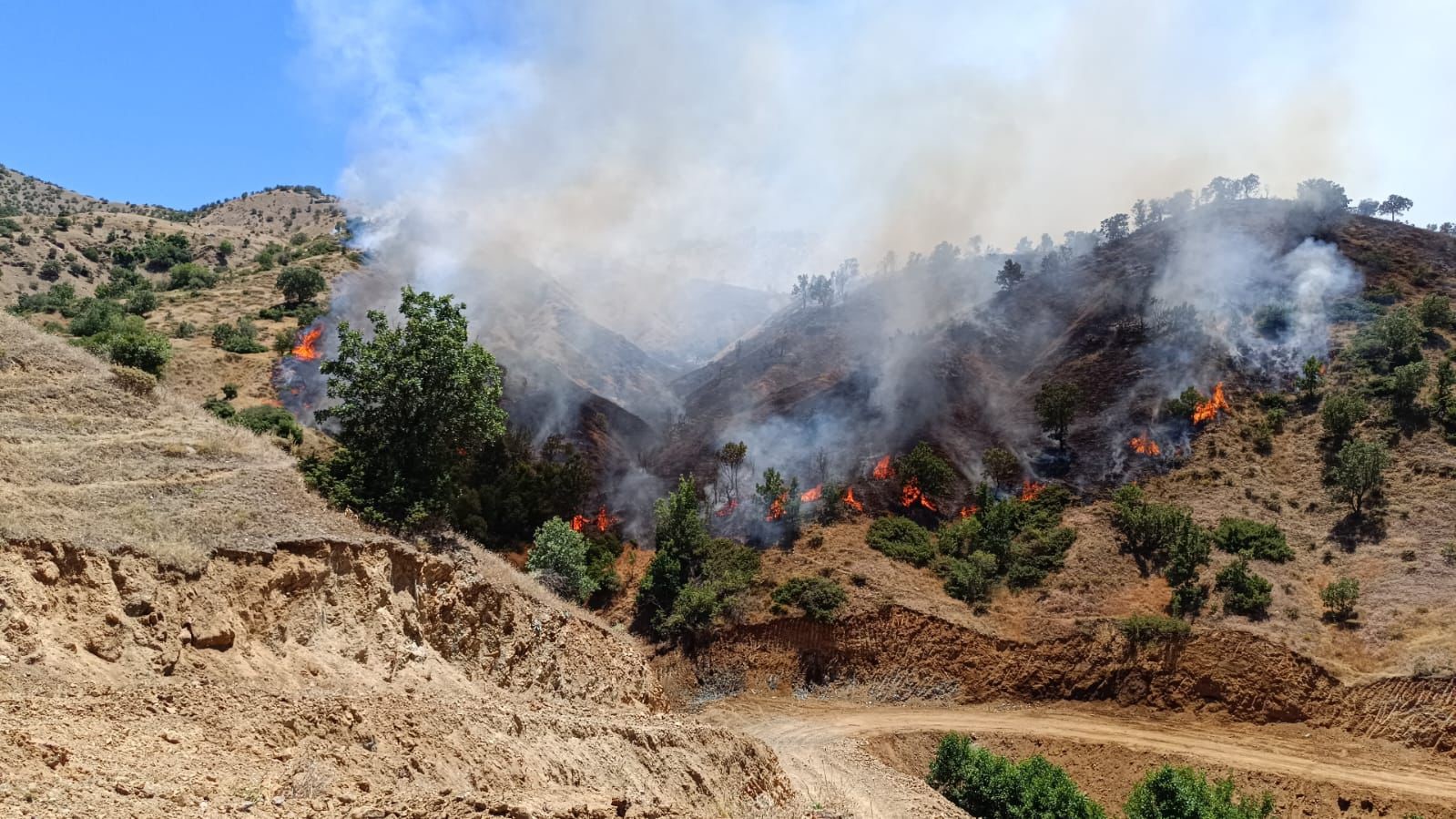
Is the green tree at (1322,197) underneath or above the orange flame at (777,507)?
above

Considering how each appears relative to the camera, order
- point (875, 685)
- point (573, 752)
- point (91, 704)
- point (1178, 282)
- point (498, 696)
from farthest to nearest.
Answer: point (1178, 282) → point (875, 685) → point (498, 696) → point (573, 752) → point (91, 704)

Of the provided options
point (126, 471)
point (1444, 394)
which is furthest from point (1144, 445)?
point (126, 471)

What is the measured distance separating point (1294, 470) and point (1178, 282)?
2797 centimetres

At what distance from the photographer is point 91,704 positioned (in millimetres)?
11023

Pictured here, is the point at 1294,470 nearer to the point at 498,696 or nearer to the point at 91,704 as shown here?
the point at 498,696

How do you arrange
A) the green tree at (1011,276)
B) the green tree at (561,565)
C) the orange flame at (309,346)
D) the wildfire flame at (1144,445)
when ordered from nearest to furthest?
1. the green tree at (561,565)
2. the wildfire flame at (1144,445)
3. the orange flame at (309,346)
4. the green tree at (1011,276)

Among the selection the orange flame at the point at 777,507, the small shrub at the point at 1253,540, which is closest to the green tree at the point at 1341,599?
the small shrub at the point at 1253,540

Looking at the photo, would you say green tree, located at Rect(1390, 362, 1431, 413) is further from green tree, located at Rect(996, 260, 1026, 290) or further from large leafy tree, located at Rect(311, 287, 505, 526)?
large leafy tree, located at Rect(311, 287, 505, 526)

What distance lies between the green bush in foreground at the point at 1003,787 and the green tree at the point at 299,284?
60.3 metres

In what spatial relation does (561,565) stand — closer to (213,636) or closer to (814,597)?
(814,597)

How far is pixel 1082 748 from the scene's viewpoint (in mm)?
32719

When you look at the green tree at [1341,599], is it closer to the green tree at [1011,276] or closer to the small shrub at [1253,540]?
the small shrub at [1253,540]

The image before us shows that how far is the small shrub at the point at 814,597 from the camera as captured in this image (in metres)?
39.7

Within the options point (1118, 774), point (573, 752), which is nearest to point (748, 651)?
point (1118, 774)
